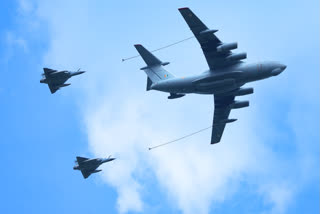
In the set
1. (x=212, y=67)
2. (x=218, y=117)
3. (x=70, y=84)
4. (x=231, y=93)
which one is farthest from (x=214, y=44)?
(x=70, y=84)

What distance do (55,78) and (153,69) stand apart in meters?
8.83

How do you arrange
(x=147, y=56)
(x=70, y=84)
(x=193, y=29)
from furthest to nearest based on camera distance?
1. (x=70, y=84)
2. (x=147, y=56)
3. (x=193, y=29)

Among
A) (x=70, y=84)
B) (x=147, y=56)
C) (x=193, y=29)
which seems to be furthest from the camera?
(x=70, y=84)

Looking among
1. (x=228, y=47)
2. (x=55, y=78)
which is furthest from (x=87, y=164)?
(x=228, y=47)

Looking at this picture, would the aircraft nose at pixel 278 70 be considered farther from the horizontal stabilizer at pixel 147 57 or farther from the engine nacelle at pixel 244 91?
the horizontal stabilizer at pixel 147 57

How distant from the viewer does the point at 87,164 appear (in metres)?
51.1

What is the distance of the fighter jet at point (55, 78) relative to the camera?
166 ft

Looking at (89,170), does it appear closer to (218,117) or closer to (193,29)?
(218,117)

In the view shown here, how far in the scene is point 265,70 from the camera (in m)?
46.0

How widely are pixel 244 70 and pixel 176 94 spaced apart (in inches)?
256

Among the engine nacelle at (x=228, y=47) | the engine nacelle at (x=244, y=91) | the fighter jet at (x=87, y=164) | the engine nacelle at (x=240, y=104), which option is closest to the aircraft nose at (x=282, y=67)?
the engine nacelle at (x=244, y=91)

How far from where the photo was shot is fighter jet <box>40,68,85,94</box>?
1989 inches

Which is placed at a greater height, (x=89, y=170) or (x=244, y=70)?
(x=244, y=70)

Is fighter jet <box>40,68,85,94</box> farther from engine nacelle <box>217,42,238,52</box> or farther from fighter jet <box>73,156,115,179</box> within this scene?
engine nacelle <box>217,42,238,52</box>
